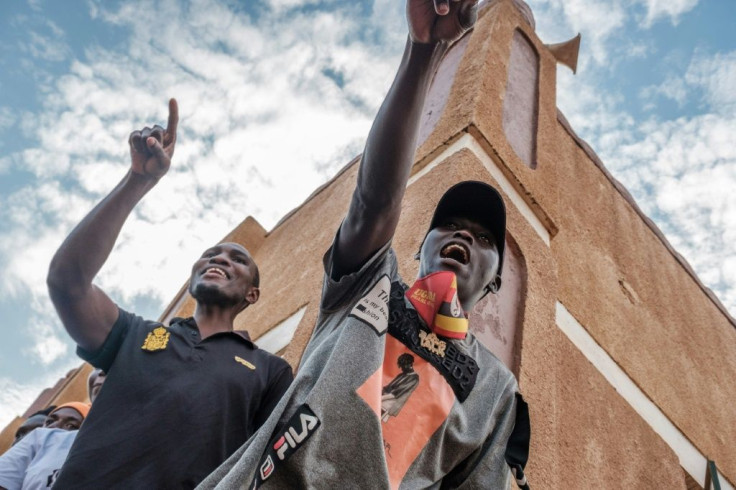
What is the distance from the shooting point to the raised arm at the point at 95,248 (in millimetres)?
2035

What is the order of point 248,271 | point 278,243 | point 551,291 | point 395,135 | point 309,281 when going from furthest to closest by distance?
1. point 278,243
2. point 309,281
3. point 551,291
4. point 248,271
5. point 395,135

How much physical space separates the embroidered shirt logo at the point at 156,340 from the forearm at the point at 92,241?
271 mm

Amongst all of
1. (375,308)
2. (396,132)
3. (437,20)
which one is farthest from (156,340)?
(437,20)

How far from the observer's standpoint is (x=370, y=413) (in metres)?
1.36

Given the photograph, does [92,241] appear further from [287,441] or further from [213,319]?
[287,441]

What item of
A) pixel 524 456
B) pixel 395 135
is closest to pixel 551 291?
pixel 524 456

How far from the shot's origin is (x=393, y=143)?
5.01ft

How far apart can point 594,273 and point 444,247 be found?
374 centimetres

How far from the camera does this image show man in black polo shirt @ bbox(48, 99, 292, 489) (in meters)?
1.74

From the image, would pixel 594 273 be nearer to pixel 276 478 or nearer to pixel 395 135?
A: pixel 395 135

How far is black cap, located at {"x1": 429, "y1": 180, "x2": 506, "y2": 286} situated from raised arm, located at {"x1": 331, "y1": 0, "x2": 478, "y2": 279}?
598 mm

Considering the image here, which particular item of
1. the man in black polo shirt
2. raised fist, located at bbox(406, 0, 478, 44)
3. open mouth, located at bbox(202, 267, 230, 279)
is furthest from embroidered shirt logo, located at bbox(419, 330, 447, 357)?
open mouth, located at bbox(202, 267, 230, 279)

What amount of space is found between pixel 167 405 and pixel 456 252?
1045 millimetres

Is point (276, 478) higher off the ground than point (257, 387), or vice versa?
point (257, 387)
